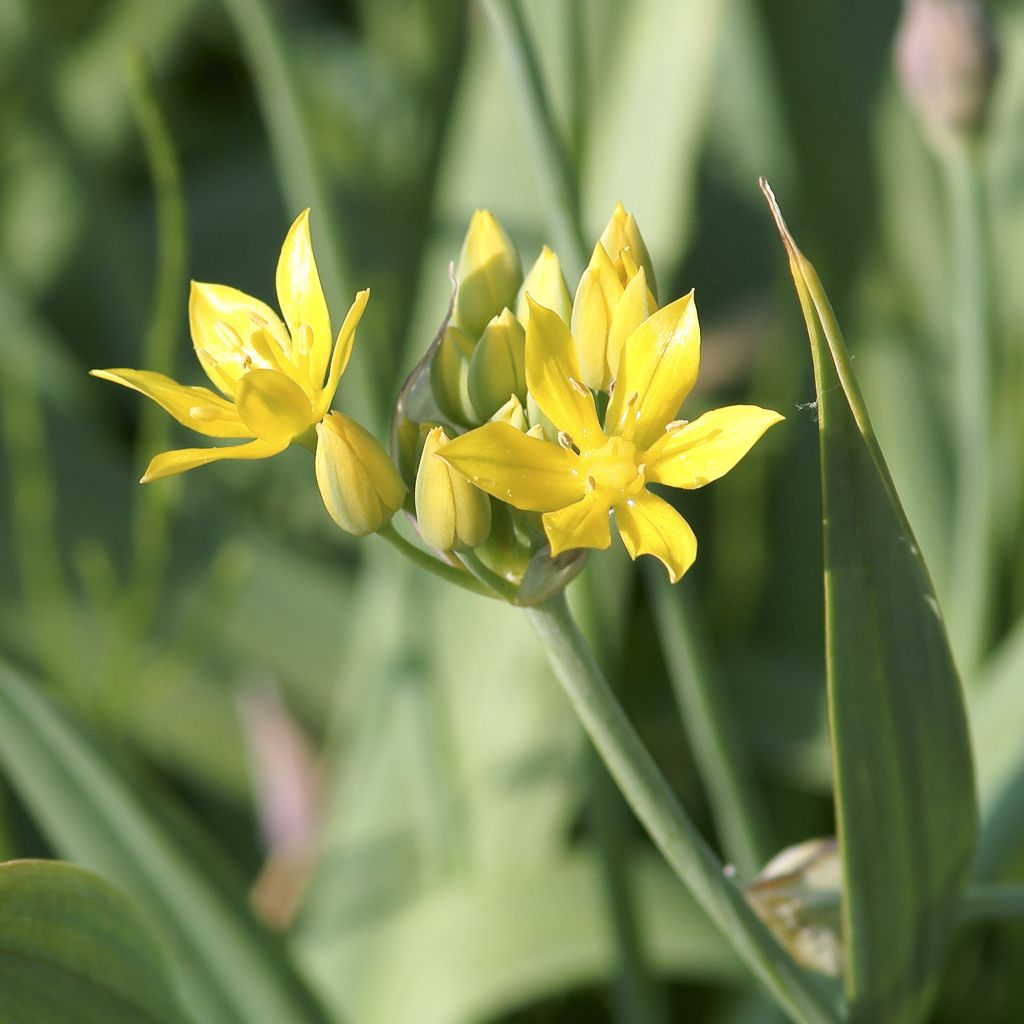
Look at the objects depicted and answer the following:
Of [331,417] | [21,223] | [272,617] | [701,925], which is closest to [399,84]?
[21,223]

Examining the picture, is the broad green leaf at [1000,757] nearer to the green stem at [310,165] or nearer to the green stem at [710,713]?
the green stem at [710,713]

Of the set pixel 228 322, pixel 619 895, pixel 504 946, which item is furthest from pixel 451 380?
pixel 504 946

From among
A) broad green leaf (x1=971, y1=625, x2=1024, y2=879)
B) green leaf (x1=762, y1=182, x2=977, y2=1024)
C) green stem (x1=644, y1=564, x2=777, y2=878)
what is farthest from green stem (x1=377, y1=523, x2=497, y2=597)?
broad green leaf (x1=971, y1=625, x2=1024, y2=879)

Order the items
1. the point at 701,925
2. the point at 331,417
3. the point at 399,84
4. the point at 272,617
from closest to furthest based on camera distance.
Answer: the point at 331,417 → the point at 701,925 → the point at 272,617 → the point at 399,84

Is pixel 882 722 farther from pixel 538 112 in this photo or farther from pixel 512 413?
pixel 538 112

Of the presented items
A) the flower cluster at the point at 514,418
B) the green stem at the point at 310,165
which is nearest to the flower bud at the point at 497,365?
the flower cluster at the point at 514,418

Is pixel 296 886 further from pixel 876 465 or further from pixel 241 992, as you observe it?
pixel 876 465
